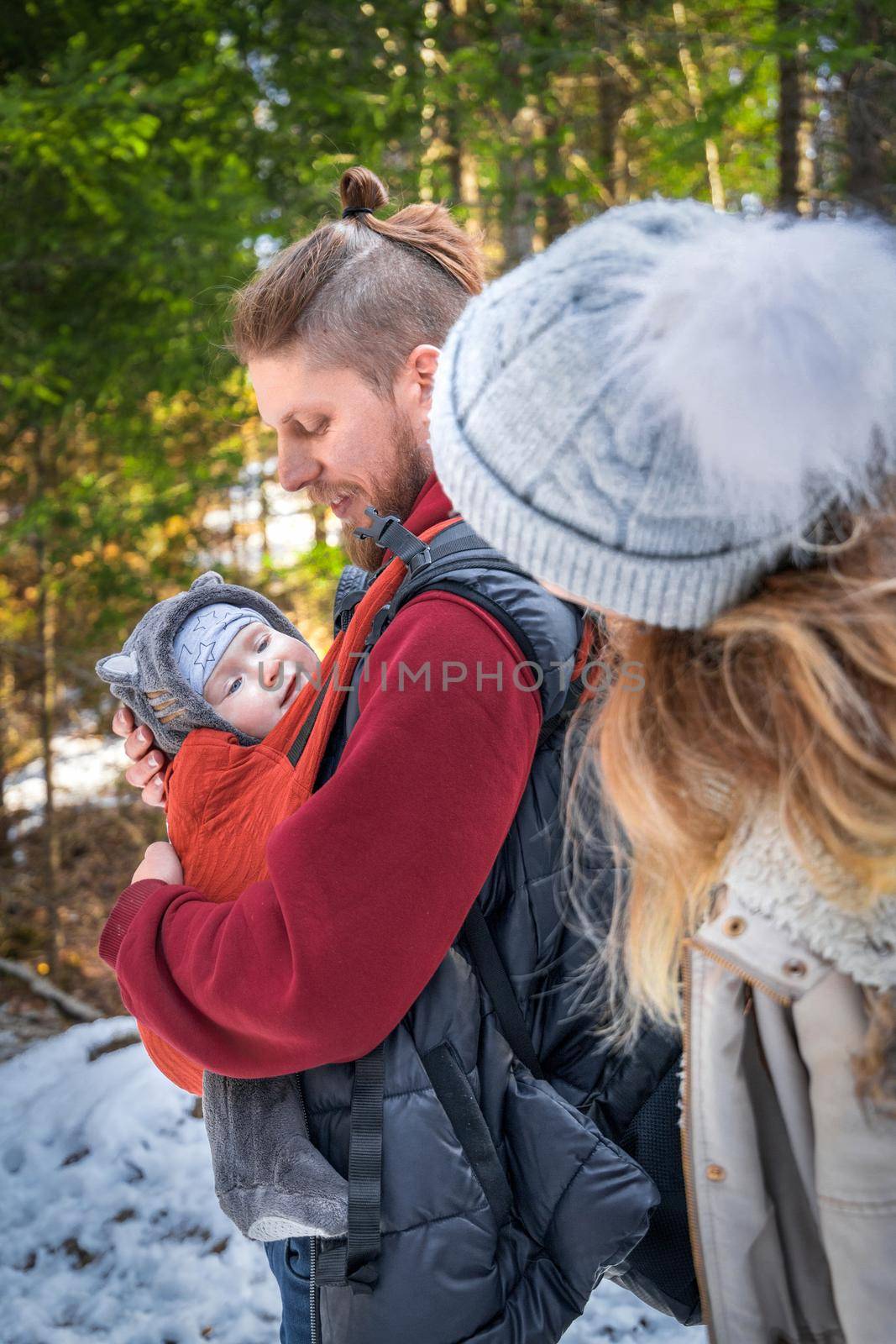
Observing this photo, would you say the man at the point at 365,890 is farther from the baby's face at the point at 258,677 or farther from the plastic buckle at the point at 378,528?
the baby's face at the point at 258,677

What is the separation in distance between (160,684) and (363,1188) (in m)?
1.00

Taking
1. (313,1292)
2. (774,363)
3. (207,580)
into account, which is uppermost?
(774,363)

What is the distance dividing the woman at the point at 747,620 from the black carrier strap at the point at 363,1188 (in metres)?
0.44

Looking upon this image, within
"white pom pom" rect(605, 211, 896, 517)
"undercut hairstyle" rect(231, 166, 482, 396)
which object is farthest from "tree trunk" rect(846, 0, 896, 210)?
"white pom pom" rect(605, 211, 896, 517)

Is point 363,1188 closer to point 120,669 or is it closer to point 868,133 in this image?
point 120,669

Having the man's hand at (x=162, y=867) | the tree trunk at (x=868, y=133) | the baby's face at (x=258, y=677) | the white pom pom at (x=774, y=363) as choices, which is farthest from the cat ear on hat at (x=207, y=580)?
the tree trunk at (x=868, y=133)

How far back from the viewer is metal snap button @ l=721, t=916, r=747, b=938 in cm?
104

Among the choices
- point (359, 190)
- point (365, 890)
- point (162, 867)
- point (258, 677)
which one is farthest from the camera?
point (258, 677)

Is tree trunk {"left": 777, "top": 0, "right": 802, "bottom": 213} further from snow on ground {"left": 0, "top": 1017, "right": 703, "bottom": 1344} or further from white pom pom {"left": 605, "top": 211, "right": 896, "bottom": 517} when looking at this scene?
snow on ground {"left": 0, "top": 1017, "right": 703, "bottom": 1344}

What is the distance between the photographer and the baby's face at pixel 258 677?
6.33ft

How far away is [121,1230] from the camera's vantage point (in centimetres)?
320

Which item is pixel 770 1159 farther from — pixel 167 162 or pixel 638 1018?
pixel 167 162

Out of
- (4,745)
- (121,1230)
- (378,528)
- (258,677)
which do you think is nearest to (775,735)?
(378,528)

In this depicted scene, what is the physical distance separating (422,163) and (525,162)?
1.02 m
